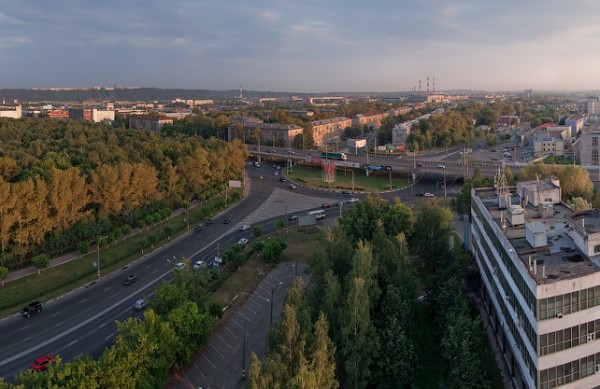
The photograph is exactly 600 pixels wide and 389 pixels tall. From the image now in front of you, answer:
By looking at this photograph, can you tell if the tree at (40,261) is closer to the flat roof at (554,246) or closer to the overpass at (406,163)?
the flat roof at (554,246)

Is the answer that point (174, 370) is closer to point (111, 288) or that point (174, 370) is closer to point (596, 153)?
point (111, 288)

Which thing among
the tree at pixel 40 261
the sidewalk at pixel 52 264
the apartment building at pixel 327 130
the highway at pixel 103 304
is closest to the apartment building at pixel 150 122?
the apartment building at pixel 327 130

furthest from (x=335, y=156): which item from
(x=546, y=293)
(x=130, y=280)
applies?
(x=546, y=293)

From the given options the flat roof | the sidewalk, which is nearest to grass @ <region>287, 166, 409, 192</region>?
the sidewalk

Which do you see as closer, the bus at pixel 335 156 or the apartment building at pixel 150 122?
the bus at pixel 335 156

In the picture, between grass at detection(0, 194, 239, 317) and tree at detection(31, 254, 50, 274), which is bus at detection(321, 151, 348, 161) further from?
tree at detection(31, 254, 50, 274)

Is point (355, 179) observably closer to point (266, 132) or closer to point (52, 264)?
point (266, 132)
